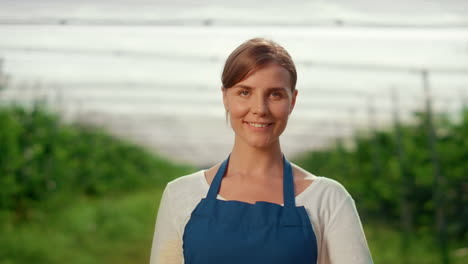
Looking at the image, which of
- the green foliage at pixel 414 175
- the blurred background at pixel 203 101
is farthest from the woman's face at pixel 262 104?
the green foliage at pixel 414 175

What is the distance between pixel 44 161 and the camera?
764cm

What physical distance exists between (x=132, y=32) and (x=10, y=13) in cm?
115

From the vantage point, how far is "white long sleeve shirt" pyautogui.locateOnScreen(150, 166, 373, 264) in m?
1.33

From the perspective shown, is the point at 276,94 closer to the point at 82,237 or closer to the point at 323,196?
the point at 323,196

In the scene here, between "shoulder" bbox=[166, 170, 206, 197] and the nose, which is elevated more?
the nose

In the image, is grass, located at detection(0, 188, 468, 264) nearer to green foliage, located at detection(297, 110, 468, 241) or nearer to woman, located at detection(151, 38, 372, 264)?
green foliage, located at detection(297, 110, 468, 241)

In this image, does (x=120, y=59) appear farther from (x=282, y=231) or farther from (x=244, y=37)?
(x=282, y=231)

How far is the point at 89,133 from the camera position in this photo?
10.5m

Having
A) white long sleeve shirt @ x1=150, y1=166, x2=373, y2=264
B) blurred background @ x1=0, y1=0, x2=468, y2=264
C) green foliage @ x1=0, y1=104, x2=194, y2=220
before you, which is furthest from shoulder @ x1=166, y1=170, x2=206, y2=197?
green foliage @ x1=0, y1=104, x2=194, y2=220

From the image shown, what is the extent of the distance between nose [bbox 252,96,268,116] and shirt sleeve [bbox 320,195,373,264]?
0.24 meters

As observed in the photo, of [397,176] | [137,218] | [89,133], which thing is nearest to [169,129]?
[89,133]

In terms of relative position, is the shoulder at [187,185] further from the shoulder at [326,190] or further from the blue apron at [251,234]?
the shoulder at [326,190]

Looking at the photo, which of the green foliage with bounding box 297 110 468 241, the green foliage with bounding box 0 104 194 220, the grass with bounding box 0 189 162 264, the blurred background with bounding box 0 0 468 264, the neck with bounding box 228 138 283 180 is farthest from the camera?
the green foliage with bounding box 0 104 194 220

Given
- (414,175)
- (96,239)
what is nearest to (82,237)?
(96,239)
